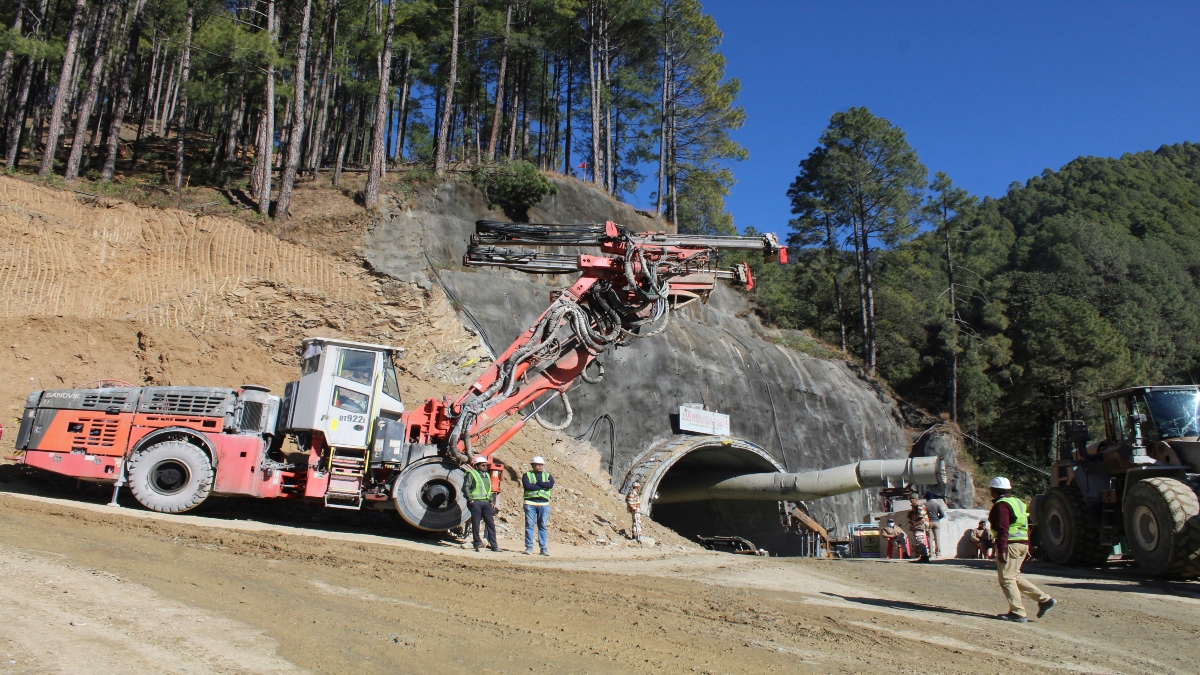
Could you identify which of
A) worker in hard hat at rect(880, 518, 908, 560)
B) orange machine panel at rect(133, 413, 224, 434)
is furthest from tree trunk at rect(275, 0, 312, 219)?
worker in hard hat at rect(880, 518, 908, 560)

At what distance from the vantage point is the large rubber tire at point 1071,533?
1333cm

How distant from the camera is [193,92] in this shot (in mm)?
24375

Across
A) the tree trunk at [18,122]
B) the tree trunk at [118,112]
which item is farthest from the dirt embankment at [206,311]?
the tree trunk at [18,122]

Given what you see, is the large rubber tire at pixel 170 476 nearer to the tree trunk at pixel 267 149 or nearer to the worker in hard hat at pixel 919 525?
the tree trunk at pixel 267 149

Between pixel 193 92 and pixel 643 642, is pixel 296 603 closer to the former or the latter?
pixel 643 642

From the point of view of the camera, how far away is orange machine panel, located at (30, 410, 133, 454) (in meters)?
11.8

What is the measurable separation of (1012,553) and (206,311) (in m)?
17.0

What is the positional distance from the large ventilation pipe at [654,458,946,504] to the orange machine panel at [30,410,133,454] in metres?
16.3

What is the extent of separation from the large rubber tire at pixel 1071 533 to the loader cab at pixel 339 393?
11670mm

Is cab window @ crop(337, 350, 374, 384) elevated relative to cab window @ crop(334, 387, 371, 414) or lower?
elevated

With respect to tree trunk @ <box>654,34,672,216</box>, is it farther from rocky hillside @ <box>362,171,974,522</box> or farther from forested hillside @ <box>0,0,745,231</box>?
rocky hillside @ <box>362,171,974,522</box>

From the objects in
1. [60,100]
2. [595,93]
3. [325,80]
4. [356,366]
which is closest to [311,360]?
[356,366]

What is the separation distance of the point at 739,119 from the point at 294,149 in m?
23.2

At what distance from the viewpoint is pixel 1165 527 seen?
1115cm
